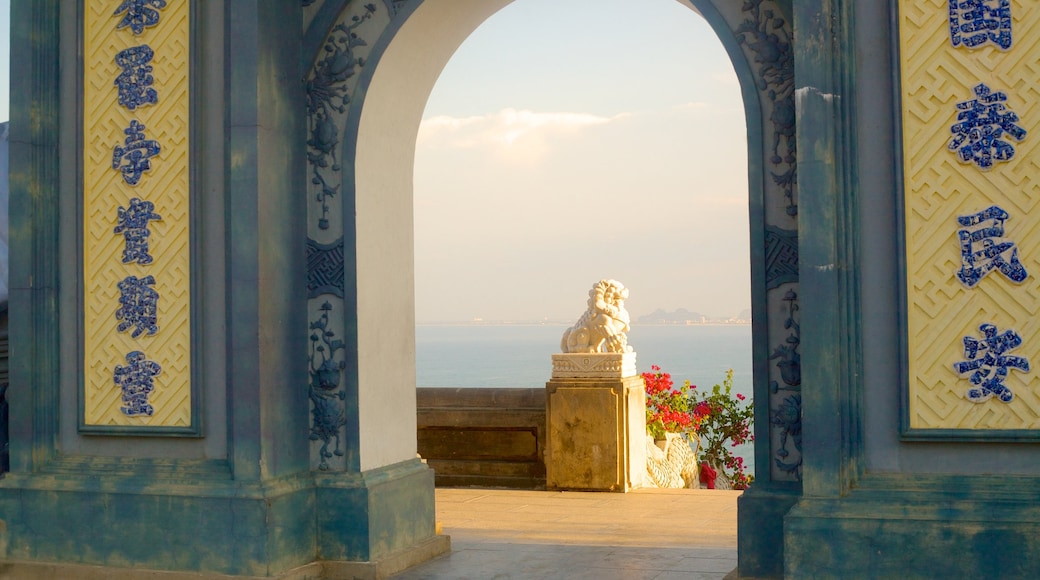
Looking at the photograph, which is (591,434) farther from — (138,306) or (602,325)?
(138,306)

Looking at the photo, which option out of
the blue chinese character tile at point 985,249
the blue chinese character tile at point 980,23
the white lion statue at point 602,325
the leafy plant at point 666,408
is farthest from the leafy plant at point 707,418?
the blue chinese character tile at point 980,23

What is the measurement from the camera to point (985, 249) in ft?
14.5

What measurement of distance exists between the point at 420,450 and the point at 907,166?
18.6 ft

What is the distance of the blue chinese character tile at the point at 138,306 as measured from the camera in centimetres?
566

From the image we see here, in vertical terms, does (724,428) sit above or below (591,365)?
below

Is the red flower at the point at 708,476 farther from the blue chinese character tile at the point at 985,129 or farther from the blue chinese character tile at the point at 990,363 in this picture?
the blue chinese character tile at the point at 985,129

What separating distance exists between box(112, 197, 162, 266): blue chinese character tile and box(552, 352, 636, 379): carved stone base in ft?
12.4

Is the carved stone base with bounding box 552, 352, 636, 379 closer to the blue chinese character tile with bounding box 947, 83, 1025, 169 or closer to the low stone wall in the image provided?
the low stone wall

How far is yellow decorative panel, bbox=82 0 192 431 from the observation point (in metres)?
5.62

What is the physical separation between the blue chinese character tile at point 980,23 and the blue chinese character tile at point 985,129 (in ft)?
0.55

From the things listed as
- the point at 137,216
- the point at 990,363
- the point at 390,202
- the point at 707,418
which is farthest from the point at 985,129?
the point at 707,418

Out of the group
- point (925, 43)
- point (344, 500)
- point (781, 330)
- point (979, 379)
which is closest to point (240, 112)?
Answer: point (344, 500)

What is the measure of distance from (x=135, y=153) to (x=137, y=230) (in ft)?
1.20

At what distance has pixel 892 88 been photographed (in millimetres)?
4582
